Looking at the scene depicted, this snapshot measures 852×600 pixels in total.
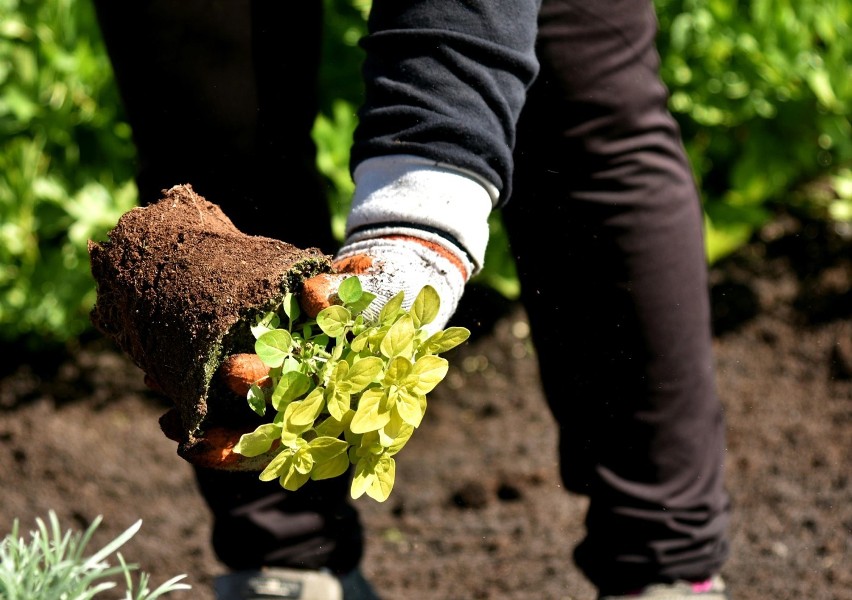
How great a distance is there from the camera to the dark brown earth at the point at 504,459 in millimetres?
2148

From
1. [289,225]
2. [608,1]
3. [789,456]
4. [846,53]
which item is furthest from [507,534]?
[846,53]

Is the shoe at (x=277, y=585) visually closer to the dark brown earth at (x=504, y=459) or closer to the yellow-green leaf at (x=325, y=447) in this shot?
the dark brown earth at (x=504, y=459)

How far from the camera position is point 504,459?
2.58 metres

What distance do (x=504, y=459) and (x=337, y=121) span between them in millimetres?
949

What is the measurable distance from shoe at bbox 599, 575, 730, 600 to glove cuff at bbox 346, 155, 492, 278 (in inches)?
27.4

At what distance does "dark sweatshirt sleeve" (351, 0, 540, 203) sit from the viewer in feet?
3.61

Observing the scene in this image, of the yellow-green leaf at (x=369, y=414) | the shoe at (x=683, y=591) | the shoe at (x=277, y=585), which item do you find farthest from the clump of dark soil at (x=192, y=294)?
the shoe at (x=683, y=591)

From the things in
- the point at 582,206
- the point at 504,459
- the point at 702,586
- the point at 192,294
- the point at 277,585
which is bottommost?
the point at 504,459

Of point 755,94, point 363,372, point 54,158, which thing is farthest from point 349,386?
point 755,94

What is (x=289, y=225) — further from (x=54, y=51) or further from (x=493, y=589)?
(x=54, y=51)

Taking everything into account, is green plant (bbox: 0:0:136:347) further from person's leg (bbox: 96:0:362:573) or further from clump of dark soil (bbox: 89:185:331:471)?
clump of dark soil (bbox: 89:185:331:471)

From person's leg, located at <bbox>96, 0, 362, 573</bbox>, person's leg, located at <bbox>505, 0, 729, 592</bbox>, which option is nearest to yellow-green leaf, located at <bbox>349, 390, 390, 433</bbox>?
person's leg, located at <bbox>96, 0, 362, 573</bbox>

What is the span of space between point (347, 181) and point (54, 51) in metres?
0.82

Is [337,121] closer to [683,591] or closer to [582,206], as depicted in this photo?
[582,206]
